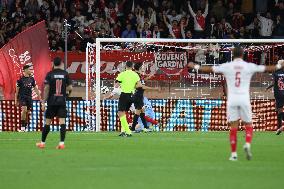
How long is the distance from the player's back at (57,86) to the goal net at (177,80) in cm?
1043

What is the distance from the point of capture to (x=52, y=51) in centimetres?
3500

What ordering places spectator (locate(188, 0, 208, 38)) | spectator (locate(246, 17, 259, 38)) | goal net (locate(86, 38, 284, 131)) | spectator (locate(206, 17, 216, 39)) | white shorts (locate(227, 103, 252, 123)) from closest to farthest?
white shorts (locate(227, 103, 252, 123)) → goal net (locate(86, 38, 284, 131)) → spectator (locate(206, 17, 216, 39)) → spectator (locate(188, 0, 208, 38)) → spectator (locate(246, 17, 259, 38))

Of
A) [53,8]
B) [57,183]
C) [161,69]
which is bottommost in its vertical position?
[57,183]

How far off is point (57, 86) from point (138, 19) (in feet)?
57.5

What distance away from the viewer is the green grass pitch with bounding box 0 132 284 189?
46.9 feet

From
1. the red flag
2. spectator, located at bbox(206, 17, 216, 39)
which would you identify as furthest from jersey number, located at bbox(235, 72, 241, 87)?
spectator, located at bbox(206, 17, 216, 39)

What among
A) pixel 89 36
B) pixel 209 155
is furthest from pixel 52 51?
pixel 209 155

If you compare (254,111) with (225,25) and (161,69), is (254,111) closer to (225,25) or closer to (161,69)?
(161,69)

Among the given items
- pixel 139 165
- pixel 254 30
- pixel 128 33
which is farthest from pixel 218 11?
pixel 139 165

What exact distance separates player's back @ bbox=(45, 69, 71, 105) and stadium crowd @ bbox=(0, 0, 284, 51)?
50.1 ft

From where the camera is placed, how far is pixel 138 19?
38500 mm

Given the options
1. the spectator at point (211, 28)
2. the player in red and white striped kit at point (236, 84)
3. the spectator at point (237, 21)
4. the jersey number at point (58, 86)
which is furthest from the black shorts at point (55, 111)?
the spectator at point (237, 21)

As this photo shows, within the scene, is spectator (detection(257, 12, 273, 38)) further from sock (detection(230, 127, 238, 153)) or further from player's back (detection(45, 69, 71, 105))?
sock (detection(230, 127, 238, 153))

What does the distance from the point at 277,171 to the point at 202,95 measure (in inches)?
683
